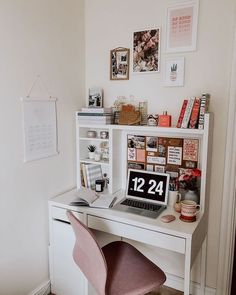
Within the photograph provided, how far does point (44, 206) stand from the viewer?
6.26ft

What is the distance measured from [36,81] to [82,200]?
881 millimetres

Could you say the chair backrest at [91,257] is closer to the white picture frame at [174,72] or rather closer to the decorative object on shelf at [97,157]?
the decorative object on shelf at [97,157]

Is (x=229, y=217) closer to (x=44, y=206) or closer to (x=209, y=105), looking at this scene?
(x=209, y=105)

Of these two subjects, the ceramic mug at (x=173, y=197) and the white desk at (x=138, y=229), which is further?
the ceramic mug at (x=173, y=197)

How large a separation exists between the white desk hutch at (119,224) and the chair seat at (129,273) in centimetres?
10

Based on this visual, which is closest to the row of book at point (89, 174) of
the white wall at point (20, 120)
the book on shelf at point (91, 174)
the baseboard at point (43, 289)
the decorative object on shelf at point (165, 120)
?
the book on shelf at point (91, 174)

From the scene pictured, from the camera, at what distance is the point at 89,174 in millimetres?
2148

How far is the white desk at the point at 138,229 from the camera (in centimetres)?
148

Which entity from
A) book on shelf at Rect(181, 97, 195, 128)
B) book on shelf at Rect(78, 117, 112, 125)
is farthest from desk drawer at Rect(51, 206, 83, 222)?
book on shelf at Rect(181, 97, 195, 128)

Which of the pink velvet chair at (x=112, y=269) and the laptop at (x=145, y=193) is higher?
the laptop at (x=145, y=193)

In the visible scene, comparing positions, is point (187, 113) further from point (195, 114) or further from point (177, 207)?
point (177, 207)

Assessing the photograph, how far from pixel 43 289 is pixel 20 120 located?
125 cm

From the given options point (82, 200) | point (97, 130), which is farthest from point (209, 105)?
point (82, 200)

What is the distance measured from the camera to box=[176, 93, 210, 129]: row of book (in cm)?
167
